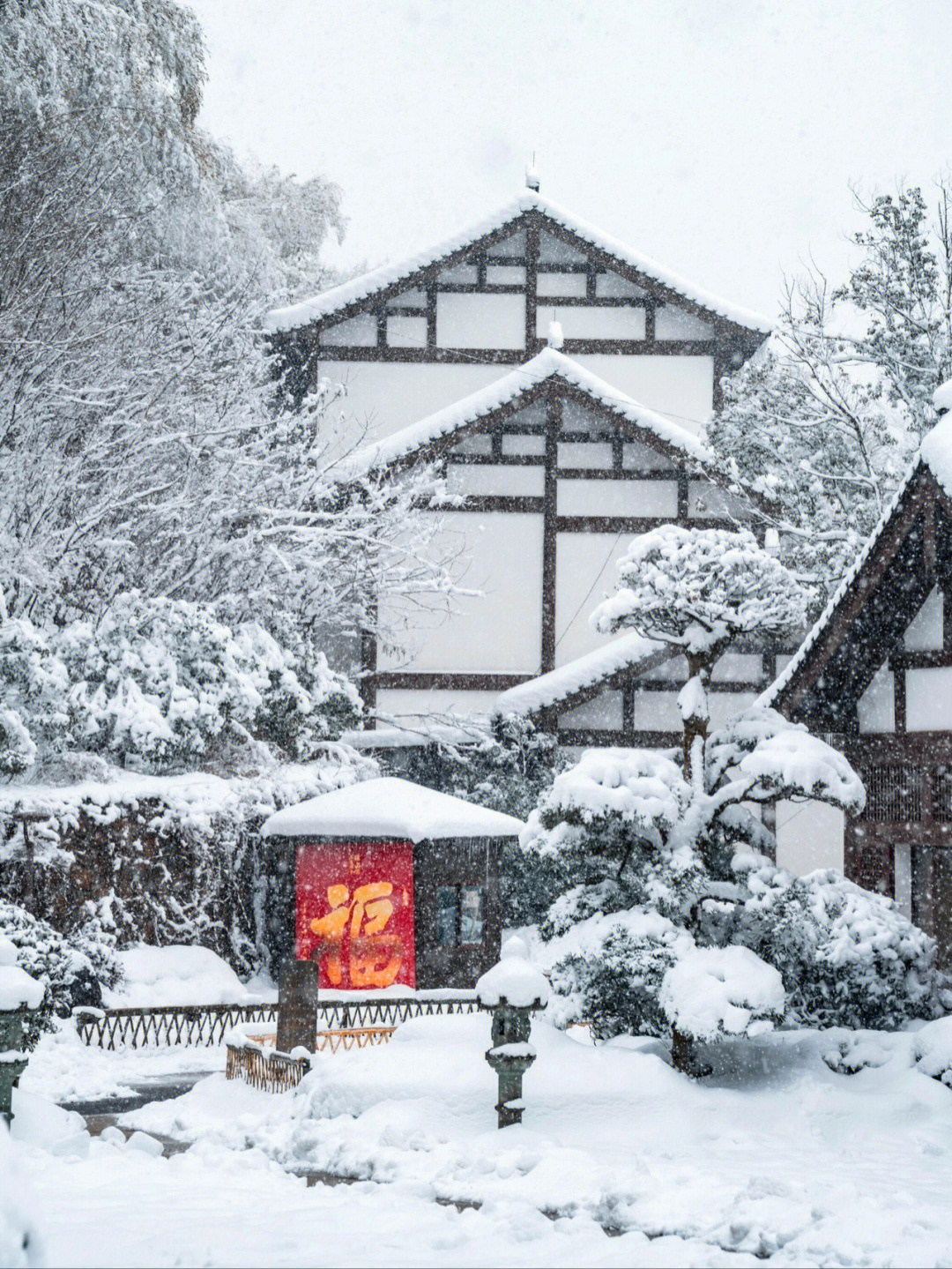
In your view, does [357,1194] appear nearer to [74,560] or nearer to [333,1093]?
[333,1093]

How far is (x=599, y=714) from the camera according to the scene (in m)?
24.1

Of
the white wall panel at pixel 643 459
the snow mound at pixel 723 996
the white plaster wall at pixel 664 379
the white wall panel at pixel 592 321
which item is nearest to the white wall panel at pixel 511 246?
the white wall panel at pixel 592 321

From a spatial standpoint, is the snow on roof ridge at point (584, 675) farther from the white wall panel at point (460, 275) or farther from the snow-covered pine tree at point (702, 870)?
the snow-covered pine tree at point (702, 870)

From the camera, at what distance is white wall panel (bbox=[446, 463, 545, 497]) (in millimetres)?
25922

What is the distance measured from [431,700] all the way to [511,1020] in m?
15.4

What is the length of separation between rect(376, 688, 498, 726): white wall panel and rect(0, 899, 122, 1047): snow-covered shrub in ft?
31.9

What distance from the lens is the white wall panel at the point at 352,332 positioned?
95.2 feet

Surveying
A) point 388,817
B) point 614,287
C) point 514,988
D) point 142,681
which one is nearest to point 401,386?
point 614,287

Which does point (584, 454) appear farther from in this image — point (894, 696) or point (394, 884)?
point (894, 696)

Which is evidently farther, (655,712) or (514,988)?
(655,712)

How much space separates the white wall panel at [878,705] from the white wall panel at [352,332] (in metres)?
18.1

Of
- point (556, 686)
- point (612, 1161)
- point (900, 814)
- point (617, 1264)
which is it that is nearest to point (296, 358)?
point (556, 686)

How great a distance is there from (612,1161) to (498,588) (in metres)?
17.3

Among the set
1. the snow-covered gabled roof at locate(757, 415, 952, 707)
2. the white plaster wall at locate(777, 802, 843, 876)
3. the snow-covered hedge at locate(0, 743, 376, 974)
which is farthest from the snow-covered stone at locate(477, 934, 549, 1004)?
the white plaster wall at locate(777, 802, 843, 876)
